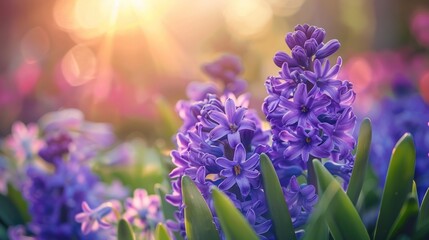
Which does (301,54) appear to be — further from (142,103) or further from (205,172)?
(142,103)

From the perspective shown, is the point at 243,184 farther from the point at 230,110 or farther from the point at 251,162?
the point at 230,110

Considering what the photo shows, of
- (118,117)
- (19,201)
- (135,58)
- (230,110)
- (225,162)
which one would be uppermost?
(135,58)

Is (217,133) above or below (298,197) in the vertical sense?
above

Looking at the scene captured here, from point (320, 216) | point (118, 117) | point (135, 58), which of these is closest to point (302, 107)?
point (320, 216)

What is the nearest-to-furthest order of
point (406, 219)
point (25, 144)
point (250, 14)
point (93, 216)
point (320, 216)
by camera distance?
point (320, 216)
point (406, 219)
point (93, 216)
point (25, 144)
point (250, 14)

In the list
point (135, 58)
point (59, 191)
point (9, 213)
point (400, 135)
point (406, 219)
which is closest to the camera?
point (406, 219)

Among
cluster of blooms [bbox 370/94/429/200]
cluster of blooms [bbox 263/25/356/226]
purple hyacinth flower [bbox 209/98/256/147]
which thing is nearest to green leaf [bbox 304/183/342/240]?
cluster of blooms [bbox 263/25/356/226]

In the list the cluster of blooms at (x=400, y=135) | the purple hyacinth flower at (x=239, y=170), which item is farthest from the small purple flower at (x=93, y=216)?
the cluster of blooms at (x=400, y=135)

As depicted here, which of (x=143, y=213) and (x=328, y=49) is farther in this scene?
(x=143, y=213)
